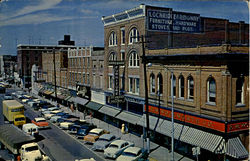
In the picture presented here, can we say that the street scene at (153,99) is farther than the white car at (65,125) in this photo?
No

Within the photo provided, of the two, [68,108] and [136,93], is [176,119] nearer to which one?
[136,93]

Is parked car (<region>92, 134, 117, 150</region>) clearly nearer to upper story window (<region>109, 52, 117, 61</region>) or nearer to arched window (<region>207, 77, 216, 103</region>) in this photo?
arched window (<region>207, 77, 216, 103</region>)

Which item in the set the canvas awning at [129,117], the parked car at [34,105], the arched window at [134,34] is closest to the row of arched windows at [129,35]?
the arched window at [134,34]

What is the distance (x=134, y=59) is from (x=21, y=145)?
1582cm

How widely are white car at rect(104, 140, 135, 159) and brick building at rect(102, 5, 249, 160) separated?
158 inches

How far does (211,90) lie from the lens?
901 inches

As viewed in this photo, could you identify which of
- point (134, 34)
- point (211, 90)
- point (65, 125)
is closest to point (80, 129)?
point (65, 125)

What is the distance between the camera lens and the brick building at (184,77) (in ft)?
70.7

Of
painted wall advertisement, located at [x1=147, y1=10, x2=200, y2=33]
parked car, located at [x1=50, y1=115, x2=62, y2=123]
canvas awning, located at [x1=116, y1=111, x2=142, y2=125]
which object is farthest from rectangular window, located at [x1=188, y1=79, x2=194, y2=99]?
parked car, located at [x1=50, y1=115, x2=62, y2=123]

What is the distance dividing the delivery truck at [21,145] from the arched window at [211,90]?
1447 cm

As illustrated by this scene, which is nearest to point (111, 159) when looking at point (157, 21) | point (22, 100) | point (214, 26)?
point (157, 21)

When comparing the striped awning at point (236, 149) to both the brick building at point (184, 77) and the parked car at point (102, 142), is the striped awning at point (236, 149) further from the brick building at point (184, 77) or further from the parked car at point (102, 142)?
the parked car at point (102, 142)

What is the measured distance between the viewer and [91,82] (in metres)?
45.8

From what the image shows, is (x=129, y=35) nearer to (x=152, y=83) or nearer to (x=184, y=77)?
(x=152, y=83)
